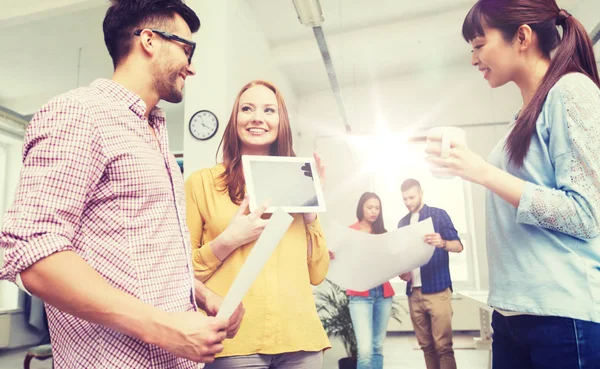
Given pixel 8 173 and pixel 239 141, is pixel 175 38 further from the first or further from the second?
pixel 8 173

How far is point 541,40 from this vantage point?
984 millimetres

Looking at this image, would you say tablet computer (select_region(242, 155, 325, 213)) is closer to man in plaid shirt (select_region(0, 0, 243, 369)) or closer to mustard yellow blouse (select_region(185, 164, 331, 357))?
mustard yellow blouse (select_region(185, 164, 331, 357))

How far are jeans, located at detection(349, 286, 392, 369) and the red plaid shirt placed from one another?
8.87 ft

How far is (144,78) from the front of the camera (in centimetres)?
90

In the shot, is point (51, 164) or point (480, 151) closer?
point (51, 164)

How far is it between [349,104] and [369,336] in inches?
181

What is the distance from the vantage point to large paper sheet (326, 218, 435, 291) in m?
2.49

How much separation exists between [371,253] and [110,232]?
1.95 m

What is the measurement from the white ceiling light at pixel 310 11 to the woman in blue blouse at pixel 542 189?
224cm

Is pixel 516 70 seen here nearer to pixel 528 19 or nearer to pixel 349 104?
pixel 528 19

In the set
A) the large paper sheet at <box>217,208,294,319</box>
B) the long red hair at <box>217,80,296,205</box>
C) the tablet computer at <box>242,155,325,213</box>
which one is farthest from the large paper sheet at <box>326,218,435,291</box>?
the large paper sheet at <box>217,208,294,319</box>

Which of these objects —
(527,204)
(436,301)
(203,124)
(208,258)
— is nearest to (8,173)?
(203,124)

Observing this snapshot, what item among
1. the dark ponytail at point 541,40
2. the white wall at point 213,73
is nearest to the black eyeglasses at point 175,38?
the dark ponytail at point 541,40

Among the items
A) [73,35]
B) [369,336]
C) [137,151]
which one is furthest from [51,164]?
[73,35]
